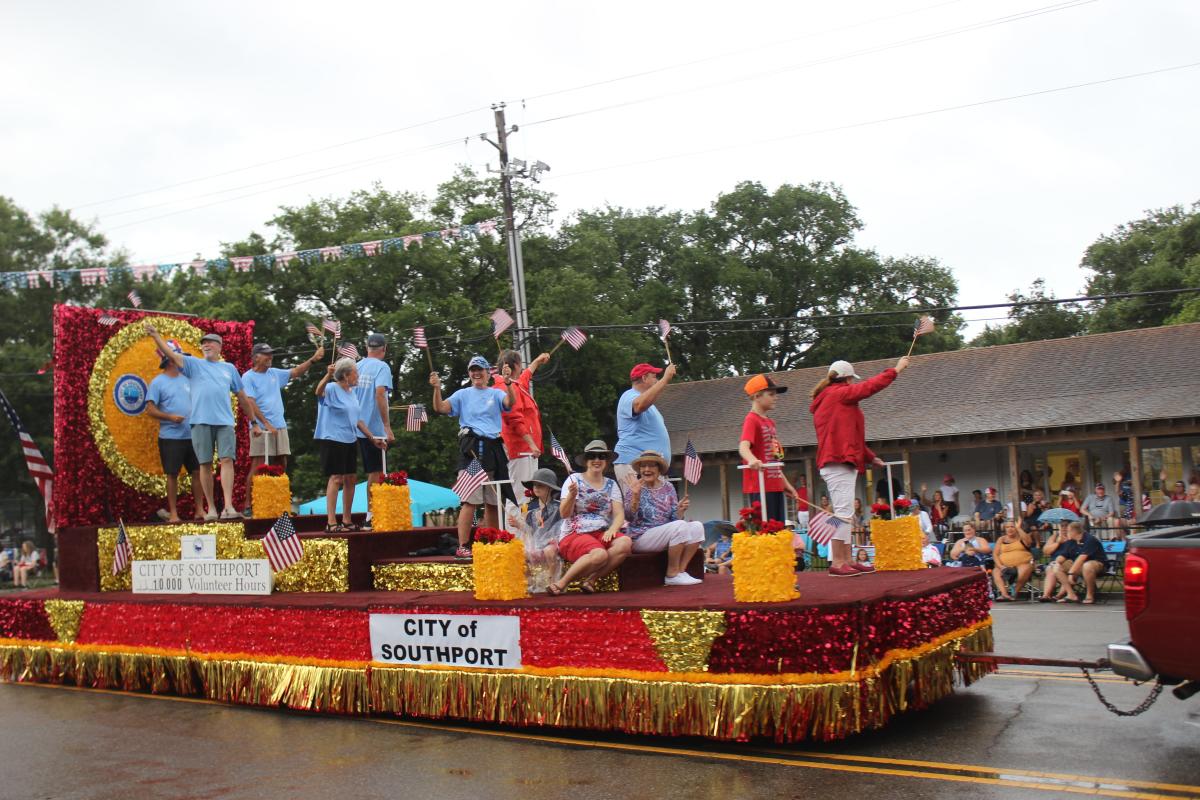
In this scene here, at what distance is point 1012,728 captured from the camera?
671cm

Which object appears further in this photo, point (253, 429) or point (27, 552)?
point (27, 552)

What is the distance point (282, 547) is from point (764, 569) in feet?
14.7

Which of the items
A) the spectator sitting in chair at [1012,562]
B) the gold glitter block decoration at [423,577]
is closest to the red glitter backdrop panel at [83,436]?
the gold glitter block decoration at [423,577]

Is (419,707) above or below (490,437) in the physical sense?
below

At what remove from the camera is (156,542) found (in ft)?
34.0

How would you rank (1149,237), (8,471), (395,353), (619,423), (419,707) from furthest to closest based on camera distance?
1. (1149,237)
2. (8,471)
3. (395,353)
4. (619,423)
5. (419,707)

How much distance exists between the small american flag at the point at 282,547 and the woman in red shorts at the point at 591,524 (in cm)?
258

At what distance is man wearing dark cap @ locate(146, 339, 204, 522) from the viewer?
35.6 ft

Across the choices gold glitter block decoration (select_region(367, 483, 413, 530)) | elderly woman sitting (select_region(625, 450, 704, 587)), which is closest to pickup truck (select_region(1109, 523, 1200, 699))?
elderly woman sitting (select_region(625, 450, 704, 587))

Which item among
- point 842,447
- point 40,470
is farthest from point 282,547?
point 842,447

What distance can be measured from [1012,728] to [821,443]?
7.90ft

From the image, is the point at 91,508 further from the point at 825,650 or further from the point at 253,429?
the point at 825,650

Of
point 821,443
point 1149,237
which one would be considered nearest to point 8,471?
point 821,443

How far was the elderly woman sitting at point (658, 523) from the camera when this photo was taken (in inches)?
319
